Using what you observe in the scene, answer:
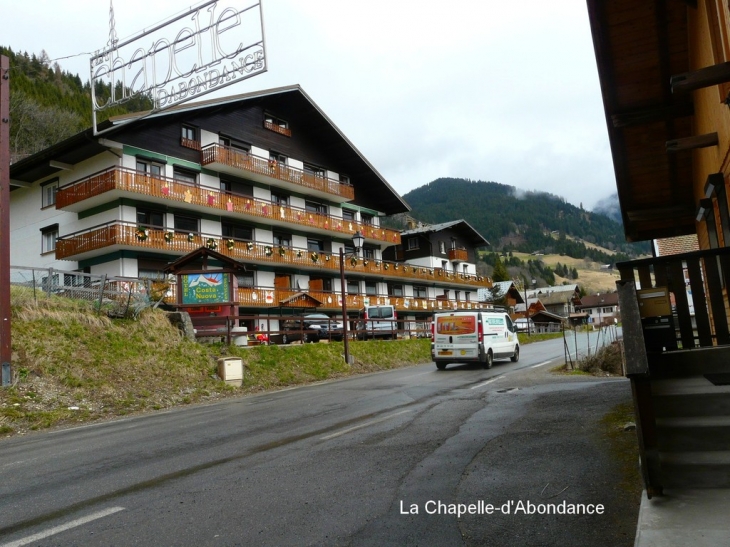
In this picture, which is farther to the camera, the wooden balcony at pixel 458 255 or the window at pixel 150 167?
the wooden balcony at pixel 458 255

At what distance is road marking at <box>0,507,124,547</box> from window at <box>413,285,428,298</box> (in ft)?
157

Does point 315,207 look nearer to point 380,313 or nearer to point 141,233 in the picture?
point 380,313

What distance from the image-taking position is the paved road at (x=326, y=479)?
4.53m

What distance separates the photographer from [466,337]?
21828 millimetres

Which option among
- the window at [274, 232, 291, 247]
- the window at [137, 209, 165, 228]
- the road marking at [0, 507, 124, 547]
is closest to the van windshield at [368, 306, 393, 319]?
the window at [274, 232, 291, 247]

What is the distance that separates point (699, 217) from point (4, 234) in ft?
49.1

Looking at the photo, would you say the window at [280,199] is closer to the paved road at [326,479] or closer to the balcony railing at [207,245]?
the balcony railing at [207,245]

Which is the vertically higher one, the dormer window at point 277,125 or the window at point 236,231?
the dormer window at point 277,125

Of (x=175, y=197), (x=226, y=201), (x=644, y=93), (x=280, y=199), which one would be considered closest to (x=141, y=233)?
(x=175, y=197)

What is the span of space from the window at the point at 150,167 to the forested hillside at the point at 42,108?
544 inches

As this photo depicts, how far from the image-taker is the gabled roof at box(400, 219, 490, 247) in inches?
2263

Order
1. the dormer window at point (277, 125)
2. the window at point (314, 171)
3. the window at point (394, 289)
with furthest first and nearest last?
the window at point (394, 289) → the window at point (314, 171) → the dormer window at point (277, 125)

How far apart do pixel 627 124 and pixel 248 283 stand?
29.0m

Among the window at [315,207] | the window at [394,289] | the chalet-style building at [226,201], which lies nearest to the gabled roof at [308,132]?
the chalet-style building at [226,201]
